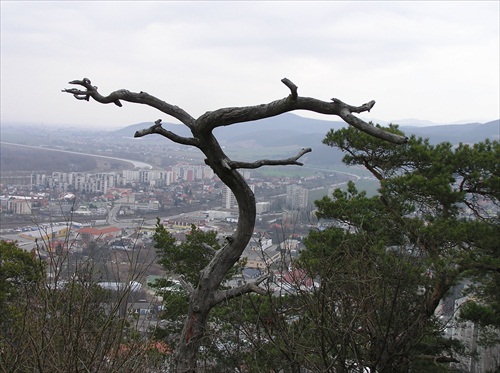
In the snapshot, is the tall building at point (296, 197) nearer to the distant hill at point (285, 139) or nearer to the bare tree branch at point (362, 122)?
the distant hill at point (285, 139)

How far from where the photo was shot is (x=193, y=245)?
368 inches

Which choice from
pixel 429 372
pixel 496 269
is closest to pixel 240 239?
pixel 429 372

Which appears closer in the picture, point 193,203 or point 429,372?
point 429,372

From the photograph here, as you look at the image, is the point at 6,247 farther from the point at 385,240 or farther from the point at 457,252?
the point at 457,252

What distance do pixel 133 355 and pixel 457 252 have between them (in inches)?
204

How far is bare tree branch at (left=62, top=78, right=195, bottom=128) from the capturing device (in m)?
2.82

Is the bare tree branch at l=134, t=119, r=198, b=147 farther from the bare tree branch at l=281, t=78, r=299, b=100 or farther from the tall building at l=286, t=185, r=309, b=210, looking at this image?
the tall building at l=286, t=185, r=309, b=210

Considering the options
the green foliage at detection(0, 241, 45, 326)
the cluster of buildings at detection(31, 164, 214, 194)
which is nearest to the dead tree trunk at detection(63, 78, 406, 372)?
the green foliage at detection(0, 241, 45, 326)

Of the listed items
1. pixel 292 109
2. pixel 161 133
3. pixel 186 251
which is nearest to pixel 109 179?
pixel 186 251

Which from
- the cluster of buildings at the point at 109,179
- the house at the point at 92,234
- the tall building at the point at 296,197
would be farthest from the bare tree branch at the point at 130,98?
the cluster of buildings at the point at 109,179

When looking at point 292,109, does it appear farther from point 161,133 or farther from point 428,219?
point 428,219

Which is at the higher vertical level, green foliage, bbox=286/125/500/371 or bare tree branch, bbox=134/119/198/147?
bare tree branch, bbox=134/119/198/147

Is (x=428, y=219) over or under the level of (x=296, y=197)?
over

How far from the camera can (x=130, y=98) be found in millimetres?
2865
